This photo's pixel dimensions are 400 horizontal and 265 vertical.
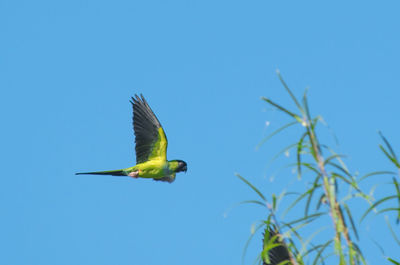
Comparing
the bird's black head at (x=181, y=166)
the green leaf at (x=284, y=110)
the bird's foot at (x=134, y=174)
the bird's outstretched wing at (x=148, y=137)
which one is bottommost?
the green leaf at (x=284, y=110)

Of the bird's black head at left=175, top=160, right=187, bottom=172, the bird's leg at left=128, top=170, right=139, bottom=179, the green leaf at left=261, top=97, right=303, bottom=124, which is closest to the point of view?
the green leaf at left=261, top=97, right=303, bottom=124

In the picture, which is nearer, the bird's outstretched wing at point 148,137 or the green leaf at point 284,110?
the green leaf at point 284,110

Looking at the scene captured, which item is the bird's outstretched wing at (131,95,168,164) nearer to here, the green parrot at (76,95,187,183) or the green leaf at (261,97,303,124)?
the green parrot at (76,95,187,183)

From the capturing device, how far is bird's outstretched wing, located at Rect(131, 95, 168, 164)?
47.2 ft

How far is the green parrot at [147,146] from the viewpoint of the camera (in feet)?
46.7

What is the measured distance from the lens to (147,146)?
14.4 m

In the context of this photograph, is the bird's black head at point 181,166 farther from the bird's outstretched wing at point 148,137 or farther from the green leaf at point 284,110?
the green leaf at point 284,110

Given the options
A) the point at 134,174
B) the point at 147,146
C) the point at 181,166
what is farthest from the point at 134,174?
the point at 181,166

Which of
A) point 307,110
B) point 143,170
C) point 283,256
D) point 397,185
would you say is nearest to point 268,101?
point 307,110

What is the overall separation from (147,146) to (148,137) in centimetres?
21

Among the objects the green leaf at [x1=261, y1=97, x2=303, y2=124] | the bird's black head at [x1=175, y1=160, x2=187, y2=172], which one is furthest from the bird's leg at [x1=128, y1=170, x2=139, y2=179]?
the green leaf at [x1=261, y1=97, x2=303, y2=124]

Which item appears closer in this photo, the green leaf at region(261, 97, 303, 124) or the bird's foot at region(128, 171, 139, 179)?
the green leaf at region(261, 97, 303, 124)

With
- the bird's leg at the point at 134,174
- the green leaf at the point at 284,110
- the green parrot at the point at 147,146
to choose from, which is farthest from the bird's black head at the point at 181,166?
the green leaf at the point at 284,110

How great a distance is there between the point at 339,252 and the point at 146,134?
12.1m
